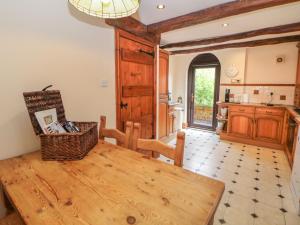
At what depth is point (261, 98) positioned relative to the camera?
4.15 metres

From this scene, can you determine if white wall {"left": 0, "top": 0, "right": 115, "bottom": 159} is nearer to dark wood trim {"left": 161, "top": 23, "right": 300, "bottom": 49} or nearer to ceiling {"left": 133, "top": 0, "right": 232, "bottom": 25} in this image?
ceiling {"left": 133, "top": 0, "right": 232, "bottom": 25}

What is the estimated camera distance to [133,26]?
2.42 m

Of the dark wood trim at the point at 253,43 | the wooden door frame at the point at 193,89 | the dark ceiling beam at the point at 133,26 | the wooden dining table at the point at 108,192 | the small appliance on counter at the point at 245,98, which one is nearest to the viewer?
the wooden dining table at the point at 108,192

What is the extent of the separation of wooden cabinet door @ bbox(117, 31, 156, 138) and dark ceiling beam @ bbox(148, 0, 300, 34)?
0.41 metres

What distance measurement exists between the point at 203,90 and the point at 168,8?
3253 millimetres

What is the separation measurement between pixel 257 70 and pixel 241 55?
20.6 inches

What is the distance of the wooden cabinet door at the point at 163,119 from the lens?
3629mm

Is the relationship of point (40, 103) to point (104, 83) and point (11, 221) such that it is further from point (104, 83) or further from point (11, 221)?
point (104, 83)

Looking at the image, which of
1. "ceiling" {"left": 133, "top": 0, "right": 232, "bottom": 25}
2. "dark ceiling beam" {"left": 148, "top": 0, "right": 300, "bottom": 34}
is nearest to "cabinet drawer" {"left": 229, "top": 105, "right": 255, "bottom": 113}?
"dark ceiling beam" {"left": 148, "top": 0, "right": 300, "bottom": 34}

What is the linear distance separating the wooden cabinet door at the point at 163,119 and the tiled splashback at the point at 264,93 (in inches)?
72.6

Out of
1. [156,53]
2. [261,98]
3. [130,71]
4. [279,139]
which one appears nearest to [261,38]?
[261,98]

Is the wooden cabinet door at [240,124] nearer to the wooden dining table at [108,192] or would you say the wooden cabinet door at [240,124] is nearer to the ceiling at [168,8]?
the ceiling at [168,8]

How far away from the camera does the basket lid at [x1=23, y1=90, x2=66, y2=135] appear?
117cm

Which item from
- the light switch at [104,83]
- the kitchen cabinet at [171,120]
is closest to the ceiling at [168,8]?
the light switch at [104,83]
